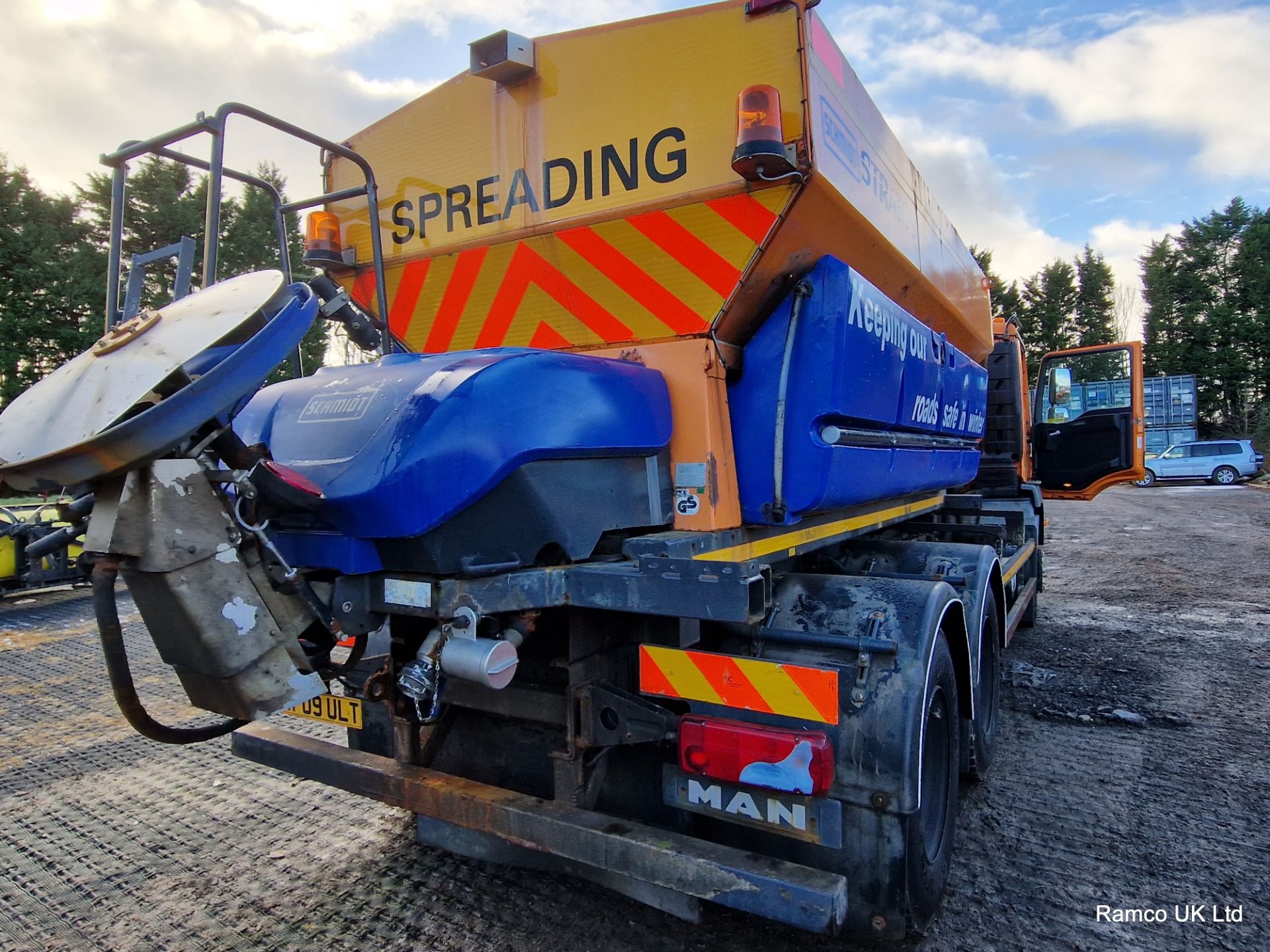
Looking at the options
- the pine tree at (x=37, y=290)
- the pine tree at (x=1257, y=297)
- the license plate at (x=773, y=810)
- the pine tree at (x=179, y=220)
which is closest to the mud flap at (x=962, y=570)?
the license plate at (x=773, y=810)

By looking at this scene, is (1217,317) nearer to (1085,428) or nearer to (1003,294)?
(1003,294)

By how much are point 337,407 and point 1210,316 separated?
1643 inches

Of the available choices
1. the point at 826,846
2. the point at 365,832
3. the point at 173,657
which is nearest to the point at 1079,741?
the point at 826,846

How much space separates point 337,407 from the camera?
222 cm

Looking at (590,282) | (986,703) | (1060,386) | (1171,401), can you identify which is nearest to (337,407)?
(590,282)

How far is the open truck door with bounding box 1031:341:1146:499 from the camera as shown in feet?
24.6

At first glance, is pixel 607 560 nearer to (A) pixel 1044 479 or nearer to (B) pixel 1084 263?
(A) pixel 1044 479

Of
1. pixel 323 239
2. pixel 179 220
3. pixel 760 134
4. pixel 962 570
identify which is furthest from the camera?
pixel 179 220

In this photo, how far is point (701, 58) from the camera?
8.26ft

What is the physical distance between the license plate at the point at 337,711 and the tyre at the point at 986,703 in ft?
7.85

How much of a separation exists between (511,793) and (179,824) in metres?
1.99

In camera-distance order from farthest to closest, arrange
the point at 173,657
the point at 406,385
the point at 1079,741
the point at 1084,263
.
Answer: the point at 1084,263 < the point at 1079,741 < the point at 406,385 < the point at 173,657

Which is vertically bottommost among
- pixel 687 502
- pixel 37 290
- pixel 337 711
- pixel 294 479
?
pixel 337 711

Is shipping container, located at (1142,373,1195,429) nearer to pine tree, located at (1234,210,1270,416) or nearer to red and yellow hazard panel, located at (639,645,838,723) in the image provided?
pine tree, located at (1234,210,1270,416)
